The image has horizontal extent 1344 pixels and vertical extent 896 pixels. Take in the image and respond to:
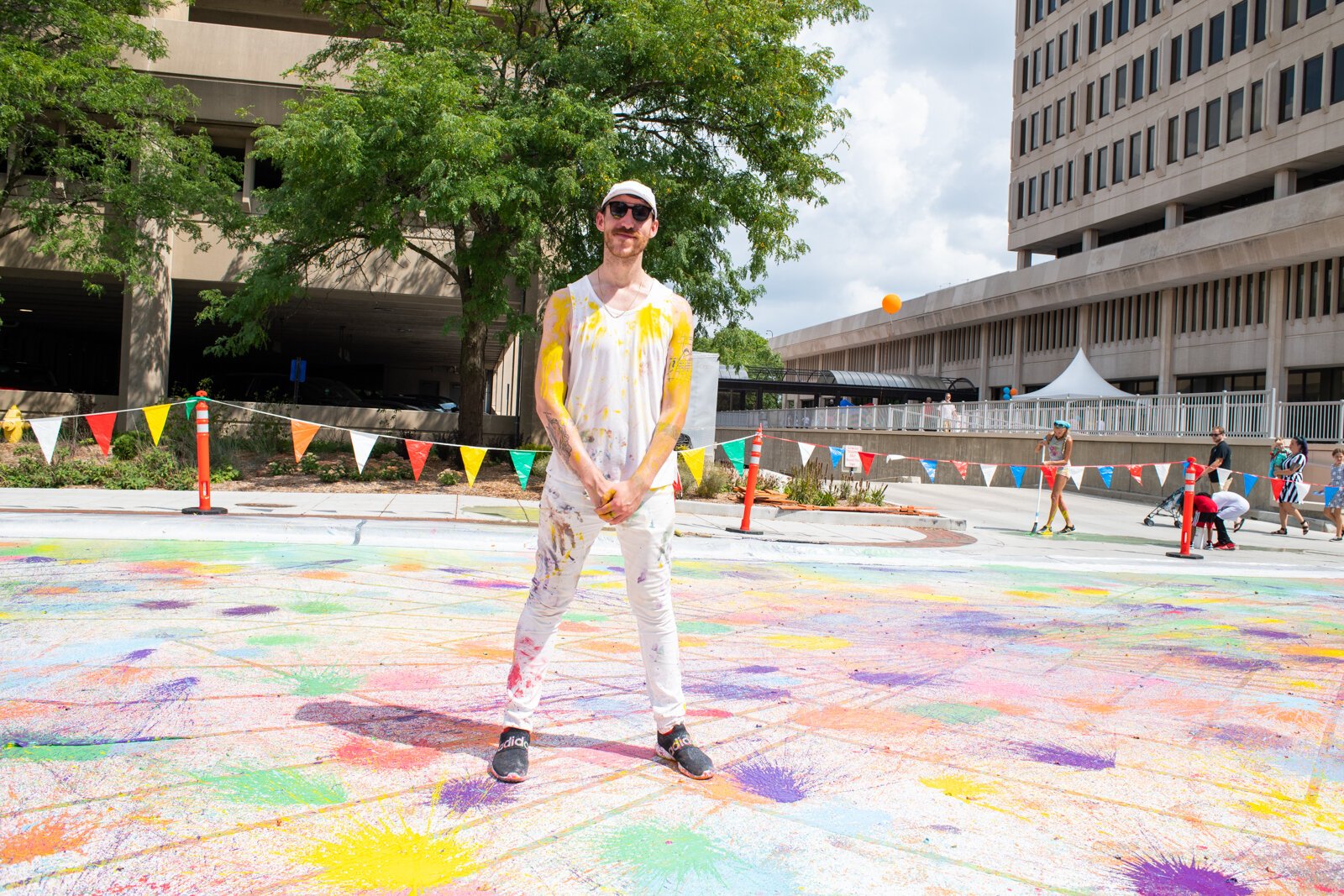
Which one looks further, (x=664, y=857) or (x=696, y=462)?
(x=696, y=462)

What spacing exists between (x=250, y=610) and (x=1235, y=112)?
43.8m

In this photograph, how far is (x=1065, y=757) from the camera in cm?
411

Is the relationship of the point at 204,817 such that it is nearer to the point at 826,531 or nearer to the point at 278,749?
the point at 278,749

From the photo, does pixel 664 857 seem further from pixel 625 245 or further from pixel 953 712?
pixel 953 712

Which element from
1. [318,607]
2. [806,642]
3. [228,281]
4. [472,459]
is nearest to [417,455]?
[472,459]

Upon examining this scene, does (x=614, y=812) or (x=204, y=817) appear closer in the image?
(x=204, y=817)

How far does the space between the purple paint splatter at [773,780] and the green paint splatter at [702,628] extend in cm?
261

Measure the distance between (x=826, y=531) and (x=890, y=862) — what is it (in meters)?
10.8

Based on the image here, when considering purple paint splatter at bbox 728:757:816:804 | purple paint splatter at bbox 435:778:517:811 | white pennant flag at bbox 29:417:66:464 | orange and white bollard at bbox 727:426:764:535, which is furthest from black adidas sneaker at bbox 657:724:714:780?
white pennant flag at bbox 29:417:66:464

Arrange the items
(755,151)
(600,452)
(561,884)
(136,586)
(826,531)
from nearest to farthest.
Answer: (561,884) < (600,452) < (136,586) < (826,531) < (755,151)

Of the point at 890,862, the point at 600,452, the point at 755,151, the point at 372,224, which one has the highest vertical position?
the point at 755,151

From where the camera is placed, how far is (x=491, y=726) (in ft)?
13.6

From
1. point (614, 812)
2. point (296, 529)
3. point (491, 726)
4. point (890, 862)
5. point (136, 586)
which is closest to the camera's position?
point (890, 862)

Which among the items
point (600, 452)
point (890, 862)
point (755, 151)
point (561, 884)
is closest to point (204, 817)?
point (561, 884)
